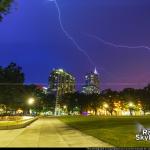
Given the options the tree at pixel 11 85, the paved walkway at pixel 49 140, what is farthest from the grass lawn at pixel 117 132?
the tree at pixel 11 85

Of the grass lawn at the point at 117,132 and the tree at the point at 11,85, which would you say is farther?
the tree at the point at 11,85

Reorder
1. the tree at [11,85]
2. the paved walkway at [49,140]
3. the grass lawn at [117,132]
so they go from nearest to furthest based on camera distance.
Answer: the grass lawn at [117,132]
the paved walkway at [49,140]
the tree at [11,85]

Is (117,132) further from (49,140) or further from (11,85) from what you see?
(11,85)

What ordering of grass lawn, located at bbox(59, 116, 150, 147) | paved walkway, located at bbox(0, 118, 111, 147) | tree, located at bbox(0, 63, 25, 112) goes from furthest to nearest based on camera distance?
tree, located at bbox(0, 63, 25, 112), paved walkway, located at bbox(0, 118, 111, 147), grass lawn, located at bbox(59, 116, 150, 147)

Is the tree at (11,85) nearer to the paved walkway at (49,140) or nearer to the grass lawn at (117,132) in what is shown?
the grass lawn at (117,132)

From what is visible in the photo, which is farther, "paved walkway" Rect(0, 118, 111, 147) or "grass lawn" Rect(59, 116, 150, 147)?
"paved walkway" Rect(0, 118, 111, 147)

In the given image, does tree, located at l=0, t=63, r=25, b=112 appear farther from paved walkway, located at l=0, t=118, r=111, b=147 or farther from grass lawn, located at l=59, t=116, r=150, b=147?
paved walkway, located at l=0, t=118, r=111, b=147

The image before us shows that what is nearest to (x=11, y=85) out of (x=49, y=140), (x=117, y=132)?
(x=117, y=132)

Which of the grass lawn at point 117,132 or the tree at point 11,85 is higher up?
the tree at point 11,85

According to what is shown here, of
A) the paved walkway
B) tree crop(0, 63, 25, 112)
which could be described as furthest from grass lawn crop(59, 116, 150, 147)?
tree crop(0, 63, 25, 112)

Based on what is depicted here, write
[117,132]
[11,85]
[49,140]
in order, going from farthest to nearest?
[11,85], [117,132], [49,140]

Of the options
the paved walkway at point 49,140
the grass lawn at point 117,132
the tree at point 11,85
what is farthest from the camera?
the tree at point 11,85

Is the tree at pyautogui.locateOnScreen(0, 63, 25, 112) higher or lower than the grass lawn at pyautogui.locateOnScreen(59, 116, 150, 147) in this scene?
higher

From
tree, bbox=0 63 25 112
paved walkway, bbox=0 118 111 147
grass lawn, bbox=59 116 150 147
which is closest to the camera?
grass lawn, bbox=59 116 150 147
